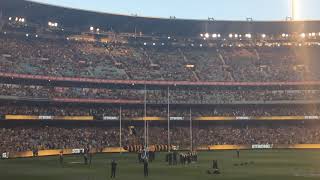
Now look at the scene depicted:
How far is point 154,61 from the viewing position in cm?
10156

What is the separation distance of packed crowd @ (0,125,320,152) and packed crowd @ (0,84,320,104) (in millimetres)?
5177

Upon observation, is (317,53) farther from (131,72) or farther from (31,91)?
(31,91)

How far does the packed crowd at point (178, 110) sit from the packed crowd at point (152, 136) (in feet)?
9.41

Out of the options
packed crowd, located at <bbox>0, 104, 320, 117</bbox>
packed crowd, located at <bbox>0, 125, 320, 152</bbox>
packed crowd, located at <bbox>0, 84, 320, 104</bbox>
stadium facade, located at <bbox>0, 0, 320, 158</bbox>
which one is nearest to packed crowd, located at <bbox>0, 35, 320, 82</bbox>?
stadium facade, located at <bbox>0, 0, 320, 158</bbox>

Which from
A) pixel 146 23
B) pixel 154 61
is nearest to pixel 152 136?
pixel 154 61

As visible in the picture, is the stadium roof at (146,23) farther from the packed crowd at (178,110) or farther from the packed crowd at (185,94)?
the packed crowd at (178,110)

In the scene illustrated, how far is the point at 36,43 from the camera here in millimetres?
93625

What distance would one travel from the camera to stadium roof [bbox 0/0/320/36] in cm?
9219

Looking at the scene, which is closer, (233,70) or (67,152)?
(67,152)

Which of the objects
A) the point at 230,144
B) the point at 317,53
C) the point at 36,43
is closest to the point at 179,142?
the point at 230,144

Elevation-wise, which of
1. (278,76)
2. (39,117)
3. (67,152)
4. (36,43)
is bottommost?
(67,152)

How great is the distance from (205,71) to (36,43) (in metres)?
33.7

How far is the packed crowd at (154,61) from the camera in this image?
3423 inches

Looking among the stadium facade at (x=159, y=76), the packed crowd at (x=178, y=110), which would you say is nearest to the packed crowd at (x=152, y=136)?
the stadium facade at (x=159, y=76)
